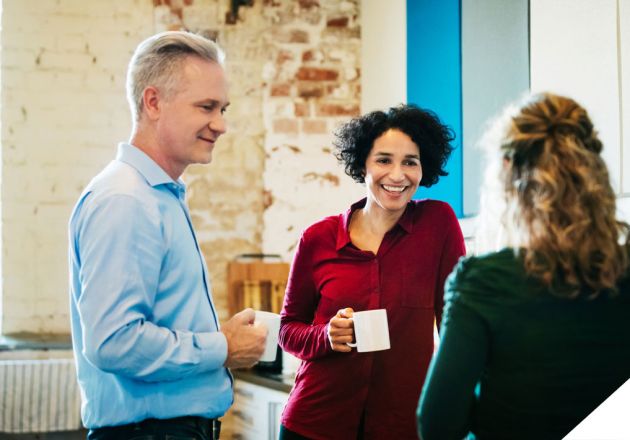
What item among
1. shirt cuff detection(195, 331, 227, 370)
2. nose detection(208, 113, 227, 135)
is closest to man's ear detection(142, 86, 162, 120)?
nose detection(208, 113, 227, 135)

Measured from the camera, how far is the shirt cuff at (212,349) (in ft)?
4.86

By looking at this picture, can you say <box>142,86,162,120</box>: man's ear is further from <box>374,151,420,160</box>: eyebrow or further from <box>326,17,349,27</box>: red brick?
<box>326,17,349,27</box>: red brick

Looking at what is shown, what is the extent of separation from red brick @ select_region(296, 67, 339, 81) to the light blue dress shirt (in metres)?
2.45

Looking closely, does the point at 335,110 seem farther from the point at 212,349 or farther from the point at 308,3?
the point at 212,349

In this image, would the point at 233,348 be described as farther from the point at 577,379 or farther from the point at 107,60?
the point at 107,60

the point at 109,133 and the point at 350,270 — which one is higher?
the point at 109,133

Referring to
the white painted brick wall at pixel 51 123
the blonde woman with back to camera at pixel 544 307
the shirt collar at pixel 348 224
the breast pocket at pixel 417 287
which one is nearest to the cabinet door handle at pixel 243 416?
the white painted brick wall at pixel 51 123

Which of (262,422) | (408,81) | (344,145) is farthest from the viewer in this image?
(408,81)

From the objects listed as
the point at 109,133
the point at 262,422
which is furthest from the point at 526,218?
the point at 109,133

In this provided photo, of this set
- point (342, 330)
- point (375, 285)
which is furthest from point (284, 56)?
point (342, 330)

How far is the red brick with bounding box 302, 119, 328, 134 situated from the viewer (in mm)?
3986

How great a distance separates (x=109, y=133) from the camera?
4.01 m

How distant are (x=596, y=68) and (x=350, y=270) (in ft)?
2.74

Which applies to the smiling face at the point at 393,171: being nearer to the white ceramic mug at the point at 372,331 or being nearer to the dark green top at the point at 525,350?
the white ceramic mug at the point at 372,331
